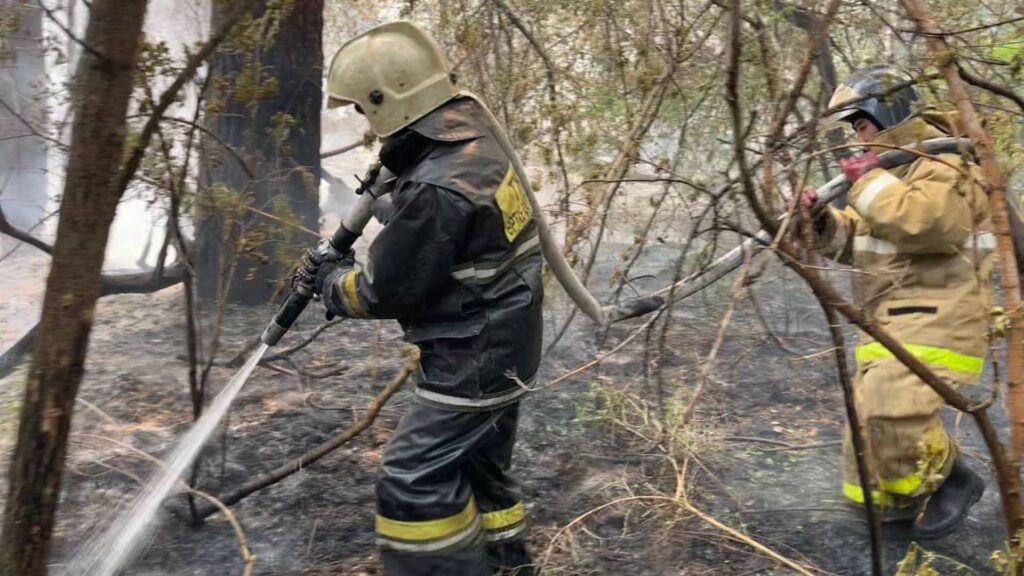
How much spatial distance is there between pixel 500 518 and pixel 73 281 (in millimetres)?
1719

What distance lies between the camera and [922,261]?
3447 mm

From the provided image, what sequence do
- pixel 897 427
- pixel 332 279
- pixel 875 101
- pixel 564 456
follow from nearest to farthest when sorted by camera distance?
pixel 332 279 → pixel 875 101 → pixel 897 427 → pixel 564 456

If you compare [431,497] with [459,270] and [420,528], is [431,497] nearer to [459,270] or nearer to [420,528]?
[420,528]

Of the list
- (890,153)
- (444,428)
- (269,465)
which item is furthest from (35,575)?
(890,153)

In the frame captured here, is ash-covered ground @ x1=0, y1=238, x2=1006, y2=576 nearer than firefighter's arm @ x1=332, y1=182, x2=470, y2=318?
No

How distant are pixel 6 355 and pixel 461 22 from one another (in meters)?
2.93

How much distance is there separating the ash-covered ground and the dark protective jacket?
0.74 ft

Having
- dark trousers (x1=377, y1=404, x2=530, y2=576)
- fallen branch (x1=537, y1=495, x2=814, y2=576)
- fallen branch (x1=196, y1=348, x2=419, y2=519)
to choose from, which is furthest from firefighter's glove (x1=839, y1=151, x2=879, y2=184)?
fallen branch (x1=196, y1=348, x2=419, y2=519)

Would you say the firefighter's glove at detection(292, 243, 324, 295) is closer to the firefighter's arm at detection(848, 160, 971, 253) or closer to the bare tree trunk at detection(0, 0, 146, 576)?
the bare tree trunk at detection(0, 0, 146, 576)

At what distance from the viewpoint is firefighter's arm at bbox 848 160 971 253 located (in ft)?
10.5

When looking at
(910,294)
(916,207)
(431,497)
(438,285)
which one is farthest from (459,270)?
(910,294)

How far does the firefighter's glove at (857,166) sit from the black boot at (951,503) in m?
1.29

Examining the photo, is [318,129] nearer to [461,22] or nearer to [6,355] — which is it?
[461,22]

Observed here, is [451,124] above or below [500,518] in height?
above
